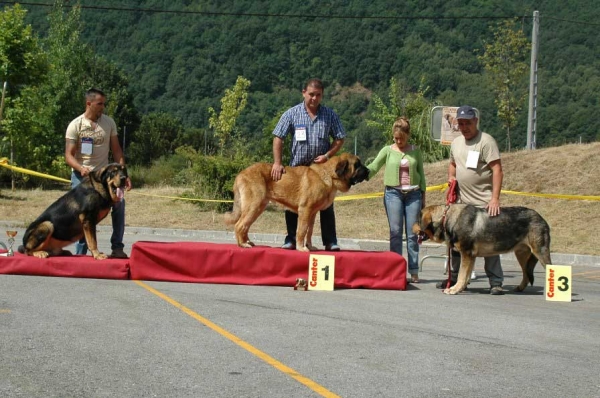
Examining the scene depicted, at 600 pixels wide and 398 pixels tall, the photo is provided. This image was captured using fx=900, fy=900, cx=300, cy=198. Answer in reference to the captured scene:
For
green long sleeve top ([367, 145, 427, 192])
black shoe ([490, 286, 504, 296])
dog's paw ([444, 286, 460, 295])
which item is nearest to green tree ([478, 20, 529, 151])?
green long sleeve top ([367, 145, 427, 192])

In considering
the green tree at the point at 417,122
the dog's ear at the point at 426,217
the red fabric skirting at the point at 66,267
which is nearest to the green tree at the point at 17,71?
the green tree at the point at 417,122

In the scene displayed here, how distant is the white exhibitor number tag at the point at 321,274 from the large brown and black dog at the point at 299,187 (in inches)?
21.0

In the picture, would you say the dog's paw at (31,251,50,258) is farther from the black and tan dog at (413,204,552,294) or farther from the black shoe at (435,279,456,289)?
the black shoe at (435,279,456,289)

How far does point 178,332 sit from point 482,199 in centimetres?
481

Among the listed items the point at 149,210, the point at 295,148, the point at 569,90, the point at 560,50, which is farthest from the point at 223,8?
the point at 295,148

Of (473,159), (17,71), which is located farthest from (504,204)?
(17,71)

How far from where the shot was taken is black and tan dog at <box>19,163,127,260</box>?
10.8 m

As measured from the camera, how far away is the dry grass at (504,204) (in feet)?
69.2

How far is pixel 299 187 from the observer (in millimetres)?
10906

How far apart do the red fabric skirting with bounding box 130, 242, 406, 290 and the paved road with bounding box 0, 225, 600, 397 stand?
0.23 meters

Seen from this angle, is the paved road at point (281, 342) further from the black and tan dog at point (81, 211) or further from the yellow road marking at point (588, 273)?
the yellow road marking at point (588, 273)

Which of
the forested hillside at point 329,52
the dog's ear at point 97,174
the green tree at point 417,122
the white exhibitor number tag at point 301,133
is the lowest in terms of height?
the dog's ear at point 97,174

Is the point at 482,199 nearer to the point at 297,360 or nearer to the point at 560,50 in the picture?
the point at 297,360

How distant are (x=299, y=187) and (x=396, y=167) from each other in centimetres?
140
